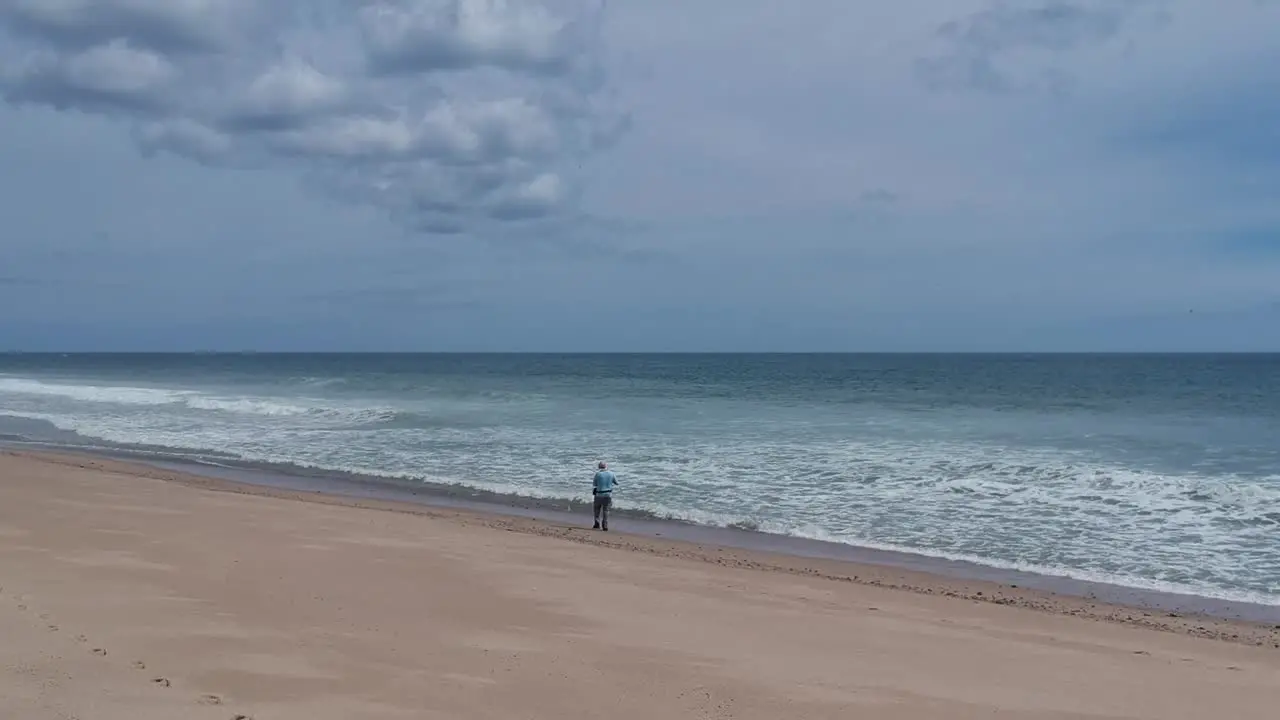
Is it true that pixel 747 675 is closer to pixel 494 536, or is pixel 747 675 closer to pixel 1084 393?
pixel 494 536

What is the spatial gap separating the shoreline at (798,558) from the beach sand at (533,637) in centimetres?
10

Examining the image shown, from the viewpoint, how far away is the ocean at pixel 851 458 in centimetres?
1466

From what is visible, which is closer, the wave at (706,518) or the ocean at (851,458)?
the wave at (706,518)

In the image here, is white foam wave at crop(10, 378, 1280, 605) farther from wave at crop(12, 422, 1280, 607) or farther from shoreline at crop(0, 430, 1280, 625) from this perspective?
shoreline at crop(0, 430, 1280, 625)

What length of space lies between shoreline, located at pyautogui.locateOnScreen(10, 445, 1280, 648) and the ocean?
0.70 meters

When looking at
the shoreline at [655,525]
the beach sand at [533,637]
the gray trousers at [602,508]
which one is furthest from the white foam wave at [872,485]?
the beach sand at [533,637]

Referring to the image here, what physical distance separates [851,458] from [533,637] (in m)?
16.2

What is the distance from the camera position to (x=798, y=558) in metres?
13.5

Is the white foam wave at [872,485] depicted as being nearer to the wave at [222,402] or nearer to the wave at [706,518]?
the wave at [706,518]

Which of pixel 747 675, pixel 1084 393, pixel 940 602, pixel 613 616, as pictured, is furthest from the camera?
pixel 1084 393

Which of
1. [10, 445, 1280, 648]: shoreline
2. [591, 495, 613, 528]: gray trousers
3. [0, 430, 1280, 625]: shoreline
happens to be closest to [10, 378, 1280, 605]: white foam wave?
[0, 430, 1280, 625]: shoreline

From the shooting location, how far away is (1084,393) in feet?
179

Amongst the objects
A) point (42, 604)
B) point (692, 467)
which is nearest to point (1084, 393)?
point (692, 467)

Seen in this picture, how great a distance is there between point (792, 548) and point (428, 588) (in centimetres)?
649
